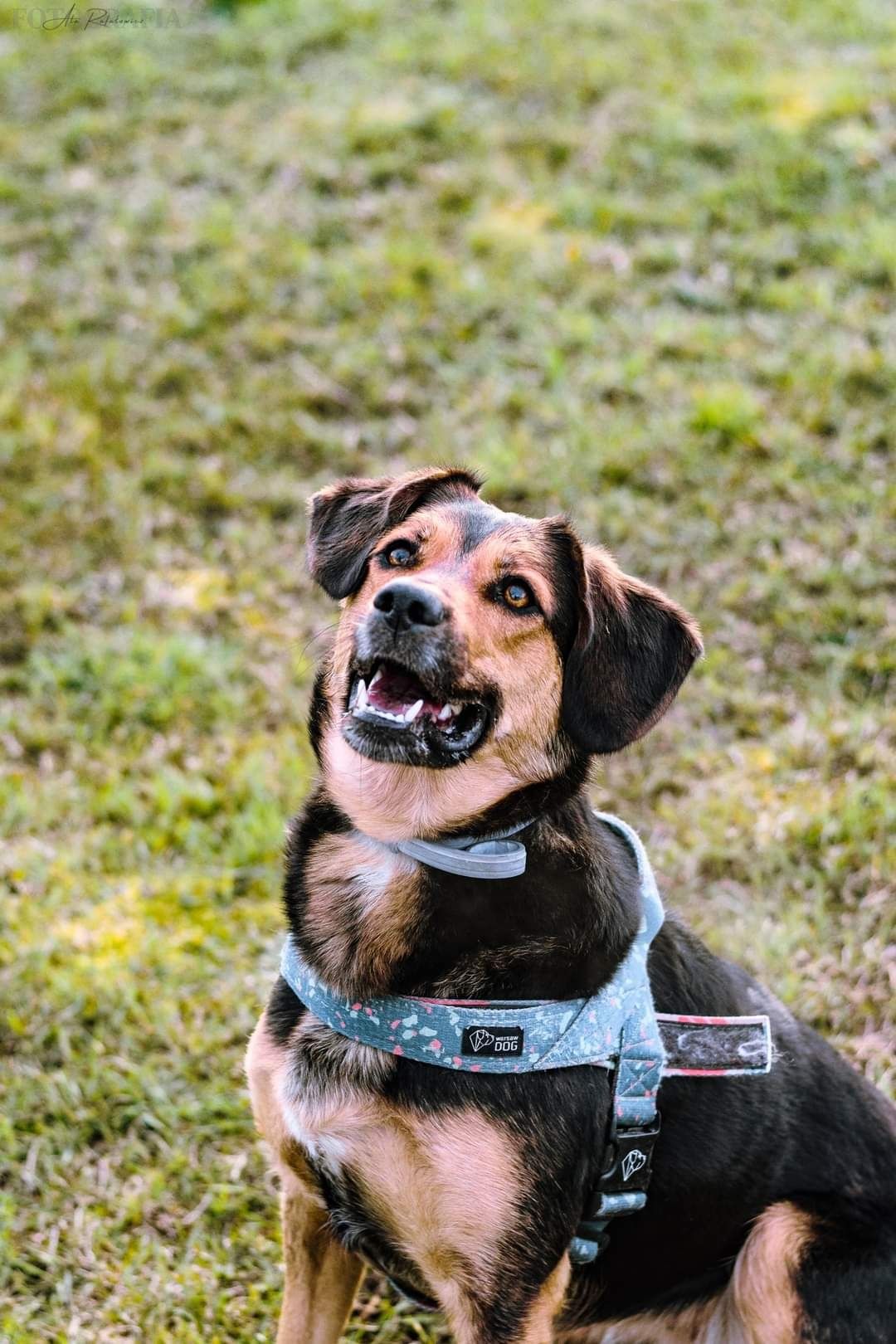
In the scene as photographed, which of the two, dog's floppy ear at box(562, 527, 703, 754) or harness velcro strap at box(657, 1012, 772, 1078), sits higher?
dog's floppy ear at box(562, 527, 703, 754)

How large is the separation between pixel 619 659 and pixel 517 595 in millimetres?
324

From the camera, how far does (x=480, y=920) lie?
121 inches

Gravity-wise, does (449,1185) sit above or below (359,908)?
below

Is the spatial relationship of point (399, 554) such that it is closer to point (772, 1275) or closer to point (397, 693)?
point (397, 693)

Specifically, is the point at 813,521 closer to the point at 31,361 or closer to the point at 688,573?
the point at 688,573

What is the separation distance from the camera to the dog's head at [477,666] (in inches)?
123

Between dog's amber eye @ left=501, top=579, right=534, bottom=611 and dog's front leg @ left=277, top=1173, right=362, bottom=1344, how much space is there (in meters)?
1.63

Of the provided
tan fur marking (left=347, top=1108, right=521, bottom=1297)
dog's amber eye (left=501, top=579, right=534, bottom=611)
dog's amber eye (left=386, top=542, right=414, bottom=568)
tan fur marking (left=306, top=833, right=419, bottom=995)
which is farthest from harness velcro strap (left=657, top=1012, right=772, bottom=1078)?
dog's amber eye (left=386, top=542, right=414, bottom=568)

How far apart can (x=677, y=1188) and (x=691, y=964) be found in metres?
0.56

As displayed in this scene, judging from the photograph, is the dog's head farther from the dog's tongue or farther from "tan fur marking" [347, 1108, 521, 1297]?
"tan fur marking" [347, 1108, 521, 1297]

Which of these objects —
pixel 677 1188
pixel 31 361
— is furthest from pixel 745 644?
pixel 31 361

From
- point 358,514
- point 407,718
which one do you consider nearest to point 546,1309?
point 407,718

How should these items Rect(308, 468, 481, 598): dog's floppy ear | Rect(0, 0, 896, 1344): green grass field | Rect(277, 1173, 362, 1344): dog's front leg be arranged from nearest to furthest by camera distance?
1. Rect(277, 1173, 362, 1344): dog's front leg
2. Rect(308, 468, 481, 598): dog's floppy ear
3. Rect(0, 0, 896, 1344): green grass field

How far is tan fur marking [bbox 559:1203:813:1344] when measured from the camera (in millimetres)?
3172
